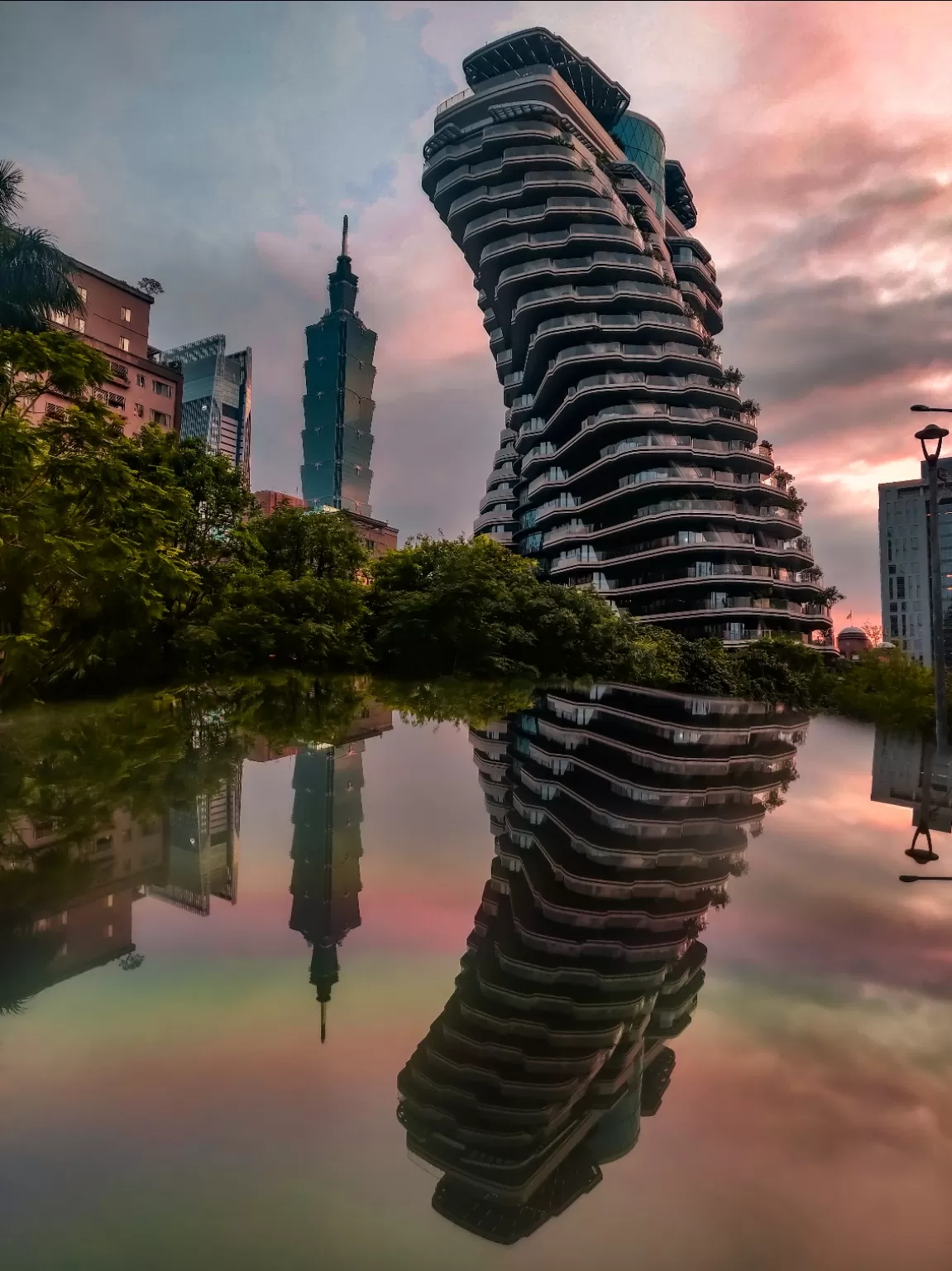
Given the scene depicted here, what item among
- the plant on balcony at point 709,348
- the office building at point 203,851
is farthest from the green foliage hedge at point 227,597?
the plant on balcony at point 709,348

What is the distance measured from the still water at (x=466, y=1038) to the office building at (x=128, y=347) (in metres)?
65.3

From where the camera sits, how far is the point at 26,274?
79.4 feet

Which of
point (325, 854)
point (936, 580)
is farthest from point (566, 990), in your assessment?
point (936, 580)

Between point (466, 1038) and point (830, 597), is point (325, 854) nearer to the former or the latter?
point (466, 1038)

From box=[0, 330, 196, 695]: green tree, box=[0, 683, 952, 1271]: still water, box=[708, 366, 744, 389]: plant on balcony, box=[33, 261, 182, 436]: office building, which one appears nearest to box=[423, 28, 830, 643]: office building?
box=[708, 366, 744, 389]: plant on balcony

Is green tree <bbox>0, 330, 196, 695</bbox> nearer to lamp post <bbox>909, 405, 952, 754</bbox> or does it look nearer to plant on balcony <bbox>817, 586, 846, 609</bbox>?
lamp post <bbox>909, 405, 952, 754</bbox>

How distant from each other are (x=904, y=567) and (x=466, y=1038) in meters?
167

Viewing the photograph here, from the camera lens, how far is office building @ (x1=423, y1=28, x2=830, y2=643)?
2414 inches

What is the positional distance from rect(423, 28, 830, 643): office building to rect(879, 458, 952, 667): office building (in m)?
92.2

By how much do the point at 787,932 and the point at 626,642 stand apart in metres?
33.3

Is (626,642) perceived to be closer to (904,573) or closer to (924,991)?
(924,991)

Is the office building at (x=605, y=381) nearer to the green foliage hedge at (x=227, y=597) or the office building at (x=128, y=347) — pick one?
the green foliage hedge at (x=227, y=597)

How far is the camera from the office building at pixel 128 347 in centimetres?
6297

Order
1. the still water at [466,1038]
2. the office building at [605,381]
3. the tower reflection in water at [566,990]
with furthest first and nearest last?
the office building at [605,381], the tower reflection in water at [566,990], the still water at [466,1038]
